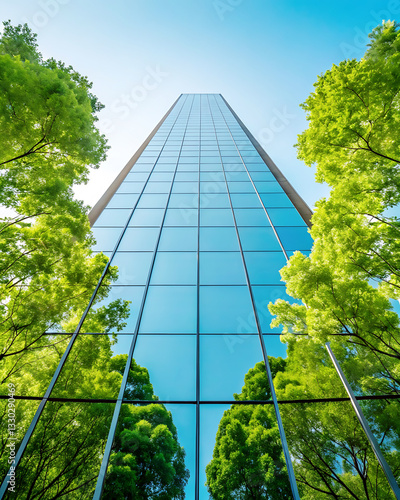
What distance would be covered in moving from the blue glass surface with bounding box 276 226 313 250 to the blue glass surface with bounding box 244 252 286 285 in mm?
863

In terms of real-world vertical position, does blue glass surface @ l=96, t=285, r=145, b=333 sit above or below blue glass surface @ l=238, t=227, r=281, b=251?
below

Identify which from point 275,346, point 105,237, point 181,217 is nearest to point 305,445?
point 275,346

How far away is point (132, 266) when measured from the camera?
9.79 metres

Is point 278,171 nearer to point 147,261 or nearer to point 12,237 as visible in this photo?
point 147,261

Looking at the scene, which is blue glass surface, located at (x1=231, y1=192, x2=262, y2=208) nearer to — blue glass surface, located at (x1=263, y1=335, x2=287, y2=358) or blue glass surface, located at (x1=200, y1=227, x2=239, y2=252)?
blue glass surface, located at (x1=200, y1=227, x2=239, y2=252)

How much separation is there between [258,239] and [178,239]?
393cm

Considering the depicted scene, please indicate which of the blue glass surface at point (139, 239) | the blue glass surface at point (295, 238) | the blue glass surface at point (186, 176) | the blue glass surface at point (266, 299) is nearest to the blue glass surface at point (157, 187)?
the blue glass surface at point (186, 176)

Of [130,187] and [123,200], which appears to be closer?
[123,200]

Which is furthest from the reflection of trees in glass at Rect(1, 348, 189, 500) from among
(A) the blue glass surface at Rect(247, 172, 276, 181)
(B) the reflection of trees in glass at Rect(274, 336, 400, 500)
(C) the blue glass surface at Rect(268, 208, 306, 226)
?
(A) the blue glass surface at Rect(247, 172, 276, 181)

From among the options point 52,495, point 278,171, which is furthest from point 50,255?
point 278,171

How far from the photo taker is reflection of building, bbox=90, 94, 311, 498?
20.8 ft

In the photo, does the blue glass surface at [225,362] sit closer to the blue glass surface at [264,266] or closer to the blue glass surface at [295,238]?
the blue glass surface at [264,266]

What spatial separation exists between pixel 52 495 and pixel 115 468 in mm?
1383

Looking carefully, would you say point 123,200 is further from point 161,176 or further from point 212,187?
point 212,187
